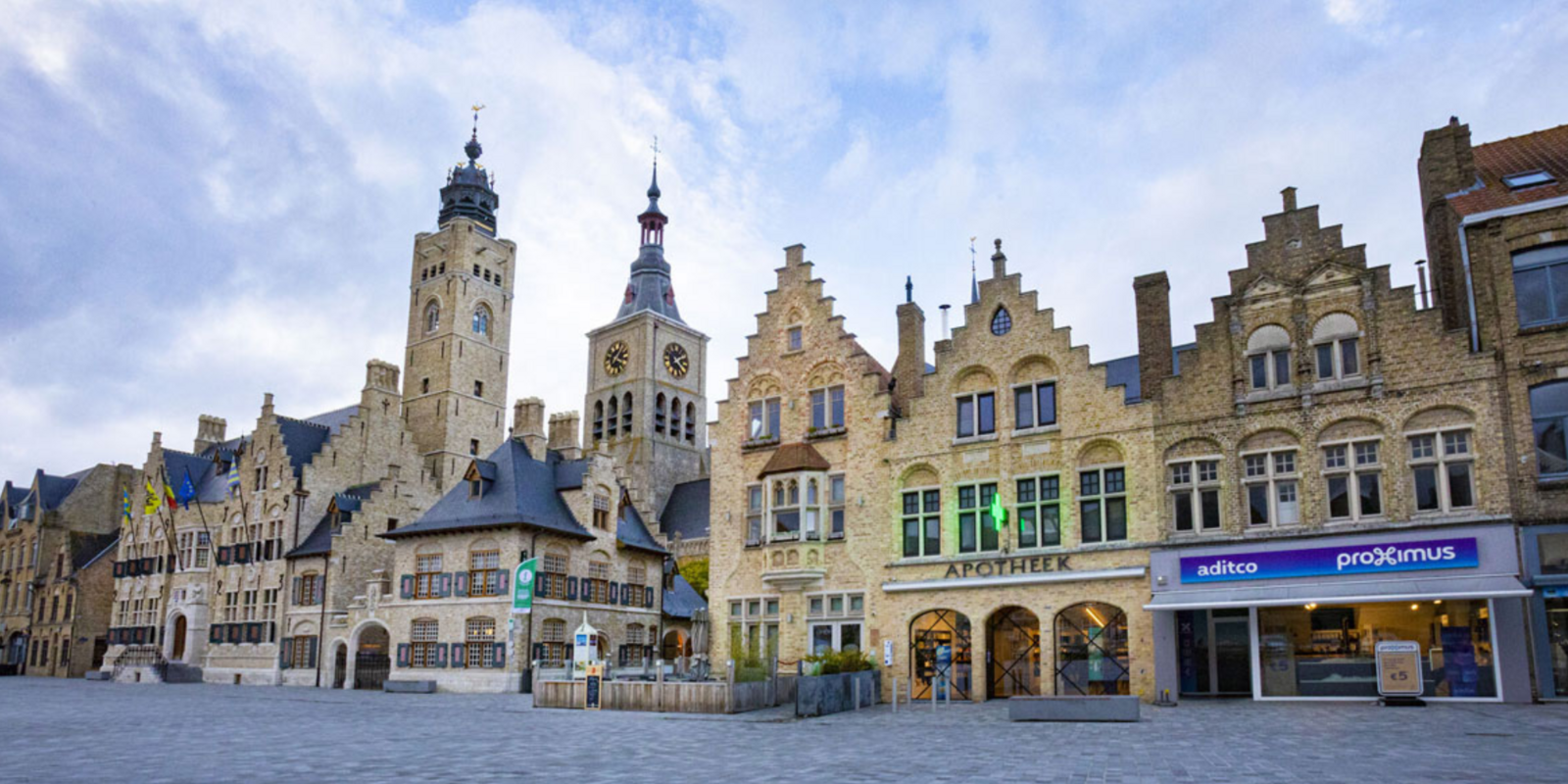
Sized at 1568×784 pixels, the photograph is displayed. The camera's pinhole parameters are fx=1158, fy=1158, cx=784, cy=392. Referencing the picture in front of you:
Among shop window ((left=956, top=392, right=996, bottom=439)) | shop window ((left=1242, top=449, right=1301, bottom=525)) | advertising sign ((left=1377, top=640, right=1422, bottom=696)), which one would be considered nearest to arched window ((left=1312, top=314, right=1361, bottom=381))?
shop window ((left=1242, top=449, right=1301, bottom=525))

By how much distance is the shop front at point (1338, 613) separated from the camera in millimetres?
24109

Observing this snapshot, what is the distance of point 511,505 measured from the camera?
136ft

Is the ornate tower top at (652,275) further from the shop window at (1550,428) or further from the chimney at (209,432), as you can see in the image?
the shop window at (1550,428)

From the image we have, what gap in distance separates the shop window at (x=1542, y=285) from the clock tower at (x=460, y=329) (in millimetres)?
56441

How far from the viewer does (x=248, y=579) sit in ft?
171

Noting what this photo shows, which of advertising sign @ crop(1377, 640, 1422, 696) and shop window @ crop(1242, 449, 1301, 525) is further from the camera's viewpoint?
shop window @ crop(1242, 449, 1301, 525)

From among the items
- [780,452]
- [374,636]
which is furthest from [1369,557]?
[374,636]

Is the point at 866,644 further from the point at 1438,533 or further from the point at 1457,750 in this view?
the point at 1457,750

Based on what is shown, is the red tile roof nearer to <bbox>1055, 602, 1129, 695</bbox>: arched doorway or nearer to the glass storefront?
the glass storefront

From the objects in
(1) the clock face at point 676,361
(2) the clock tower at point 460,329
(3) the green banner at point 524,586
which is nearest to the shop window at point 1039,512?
(3) the green banner at point 524,586

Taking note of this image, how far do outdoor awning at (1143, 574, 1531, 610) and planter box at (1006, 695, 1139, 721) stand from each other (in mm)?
6035

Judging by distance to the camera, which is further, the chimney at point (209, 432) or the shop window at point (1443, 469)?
the chimney at point (209, 432)

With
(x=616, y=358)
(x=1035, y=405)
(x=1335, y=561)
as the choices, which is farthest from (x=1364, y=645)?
(x=616, y=358)

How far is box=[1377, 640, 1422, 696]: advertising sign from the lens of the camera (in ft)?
77.7
